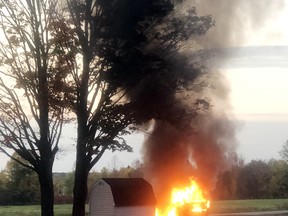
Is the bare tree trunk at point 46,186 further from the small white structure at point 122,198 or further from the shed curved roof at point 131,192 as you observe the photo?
the shed curved roof at point 131,192

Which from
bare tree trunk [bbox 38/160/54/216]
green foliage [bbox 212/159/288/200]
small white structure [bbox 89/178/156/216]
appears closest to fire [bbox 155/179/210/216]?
small white structure [bbox 89/178/156/216]

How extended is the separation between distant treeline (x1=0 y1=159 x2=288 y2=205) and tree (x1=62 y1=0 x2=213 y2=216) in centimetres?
3508

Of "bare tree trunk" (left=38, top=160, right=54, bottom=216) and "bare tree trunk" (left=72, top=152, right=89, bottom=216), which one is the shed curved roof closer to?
"bare tree trunk" (left=72, top=152, right=89, bottom=216)

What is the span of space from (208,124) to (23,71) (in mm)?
10767

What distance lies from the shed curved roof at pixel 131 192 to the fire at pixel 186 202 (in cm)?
102

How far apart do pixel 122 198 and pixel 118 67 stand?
7007 millimetres

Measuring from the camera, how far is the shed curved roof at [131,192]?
1120 inches

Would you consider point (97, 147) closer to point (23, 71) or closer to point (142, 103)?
point (142, 103)

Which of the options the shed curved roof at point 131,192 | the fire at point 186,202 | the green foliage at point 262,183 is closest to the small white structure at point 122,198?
the shed curved roof at point 131,192

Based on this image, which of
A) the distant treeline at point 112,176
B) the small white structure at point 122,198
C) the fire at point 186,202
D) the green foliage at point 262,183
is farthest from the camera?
the green foliage at point 262,183

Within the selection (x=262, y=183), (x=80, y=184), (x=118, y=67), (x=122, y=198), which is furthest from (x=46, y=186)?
(x=262, y=183)

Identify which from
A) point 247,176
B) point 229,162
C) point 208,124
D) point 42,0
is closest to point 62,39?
point 42,0

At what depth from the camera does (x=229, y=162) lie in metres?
33.6

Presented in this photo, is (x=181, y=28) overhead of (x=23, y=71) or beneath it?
overhead
